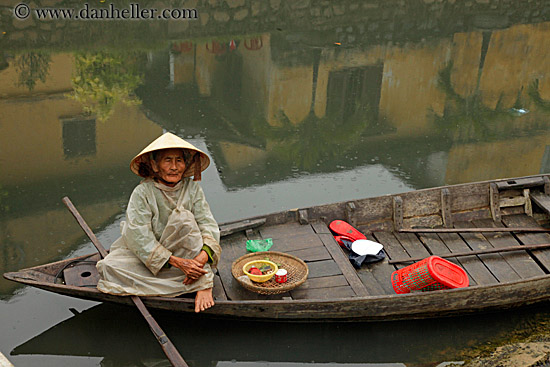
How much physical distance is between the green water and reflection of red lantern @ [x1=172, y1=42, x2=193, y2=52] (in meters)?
0.06

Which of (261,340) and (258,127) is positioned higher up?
(258,127)

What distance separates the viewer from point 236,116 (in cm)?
1109

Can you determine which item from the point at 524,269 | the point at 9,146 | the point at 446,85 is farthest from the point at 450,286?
the point at 446,85

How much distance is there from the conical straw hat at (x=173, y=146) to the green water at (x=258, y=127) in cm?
154

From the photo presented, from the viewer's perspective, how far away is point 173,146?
4664 millimetres

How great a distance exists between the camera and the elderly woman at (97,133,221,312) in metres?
4.87

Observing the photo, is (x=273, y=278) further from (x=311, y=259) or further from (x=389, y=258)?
(x=389, y=258)

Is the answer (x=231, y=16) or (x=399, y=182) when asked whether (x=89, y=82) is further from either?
(x=399, y=182)

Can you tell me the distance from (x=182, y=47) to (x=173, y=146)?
35.3ft

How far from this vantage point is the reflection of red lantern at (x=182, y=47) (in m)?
14.6

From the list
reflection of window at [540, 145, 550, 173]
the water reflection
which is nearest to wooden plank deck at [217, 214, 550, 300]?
the water reflection

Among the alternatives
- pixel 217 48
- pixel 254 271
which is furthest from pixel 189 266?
pixel 217 48

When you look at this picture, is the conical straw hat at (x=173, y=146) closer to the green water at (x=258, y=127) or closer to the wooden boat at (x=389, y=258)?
the wooden boat at (x=389, y=258)

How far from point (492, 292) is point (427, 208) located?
4.95 ft
